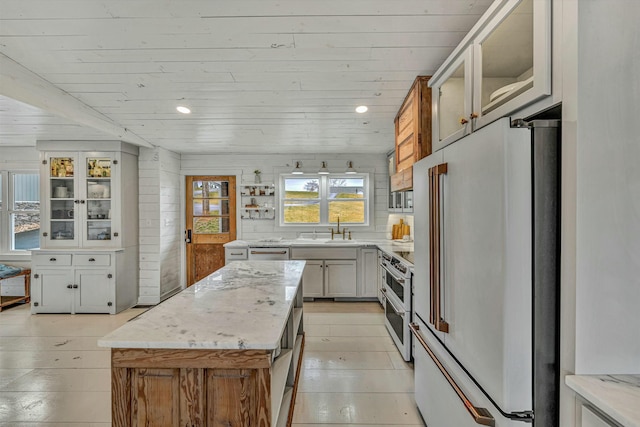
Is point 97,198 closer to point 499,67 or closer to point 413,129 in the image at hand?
point 413,129

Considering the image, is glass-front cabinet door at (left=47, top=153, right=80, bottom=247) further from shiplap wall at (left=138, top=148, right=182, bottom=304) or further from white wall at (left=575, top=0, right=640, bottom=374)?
white wall at (left=575, top=0, right=640, bottom=374)

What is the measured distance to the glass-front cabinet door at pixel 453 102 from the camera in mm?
1595

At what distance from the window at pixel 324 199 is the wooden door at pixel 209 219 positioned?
0.93 meters

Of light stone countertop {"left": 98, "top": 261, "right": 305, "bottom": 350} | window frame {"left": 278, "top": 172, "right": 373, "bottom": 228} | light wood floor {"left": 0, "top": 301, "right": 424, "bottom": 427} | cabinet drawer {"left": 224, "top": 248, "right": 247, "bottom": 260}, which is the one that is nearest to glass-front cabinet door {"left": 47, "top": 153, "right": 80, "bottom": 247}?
light wood floor {"left": 0, "top": 301, "right": 424, "bottom": 427}

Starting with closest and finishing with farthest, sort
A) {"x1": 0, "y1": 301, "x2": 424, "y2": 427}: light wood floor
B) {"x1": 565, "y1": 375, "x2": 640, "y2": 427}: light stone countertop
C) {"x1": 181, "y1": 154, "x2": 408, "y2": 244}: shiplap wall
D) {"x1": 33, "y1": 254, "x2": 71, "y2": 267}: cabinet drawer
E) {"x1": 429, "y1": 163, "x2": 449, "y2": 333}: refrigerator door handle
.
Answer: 1. {"x1": 565, "y1": 375, "x2": 640, "y2": 427}: light stone countertop
2. {"x1": 429, "y1": 163, "x2": 449, "y2": 333}: refrigerator door handle
3. {"x1": 0, "y1": 301, "x2": 424, "y2": 427}: light wood floor
4. {"x1": 33, "y1": 254, "x2": 71, "y2": 267}: cabinet drawer
5. {"x1": 181, "y1": 154, "x2": 408, "y2": 244}: shiplap wall

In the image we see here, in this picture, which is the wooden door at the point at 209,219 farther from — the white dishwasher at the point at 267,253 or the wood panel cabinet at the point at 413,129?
the wood panel cabinet at the point at 413,129

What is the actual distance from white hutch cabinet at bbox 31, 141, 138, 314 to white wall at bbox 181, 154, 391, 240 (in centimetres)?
114

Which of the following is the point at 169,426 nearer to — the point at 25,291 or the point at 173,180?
the point at 173,180

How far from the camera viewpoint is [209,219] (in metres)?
5.38

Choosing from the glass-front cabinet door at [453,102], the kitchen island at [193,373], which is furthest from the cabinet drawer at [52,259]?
the glass-front cabinet door at [453,102]

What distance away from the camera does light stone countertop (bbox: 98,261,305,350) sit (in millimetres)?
1218

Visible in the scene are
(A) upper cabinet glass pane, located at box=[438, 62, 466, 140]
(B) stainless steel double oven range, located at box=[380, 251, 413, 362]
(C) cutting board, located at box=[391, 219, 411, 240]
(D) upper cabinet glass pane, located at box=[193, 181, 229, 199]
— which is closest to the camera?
(A) upper cabinet glass pane, located at box=[438, 62, 466, 140]

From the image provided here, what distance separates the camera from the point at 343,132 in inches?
152

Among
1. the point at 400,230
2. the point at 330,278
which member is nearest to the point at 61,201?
the point at 330,278
